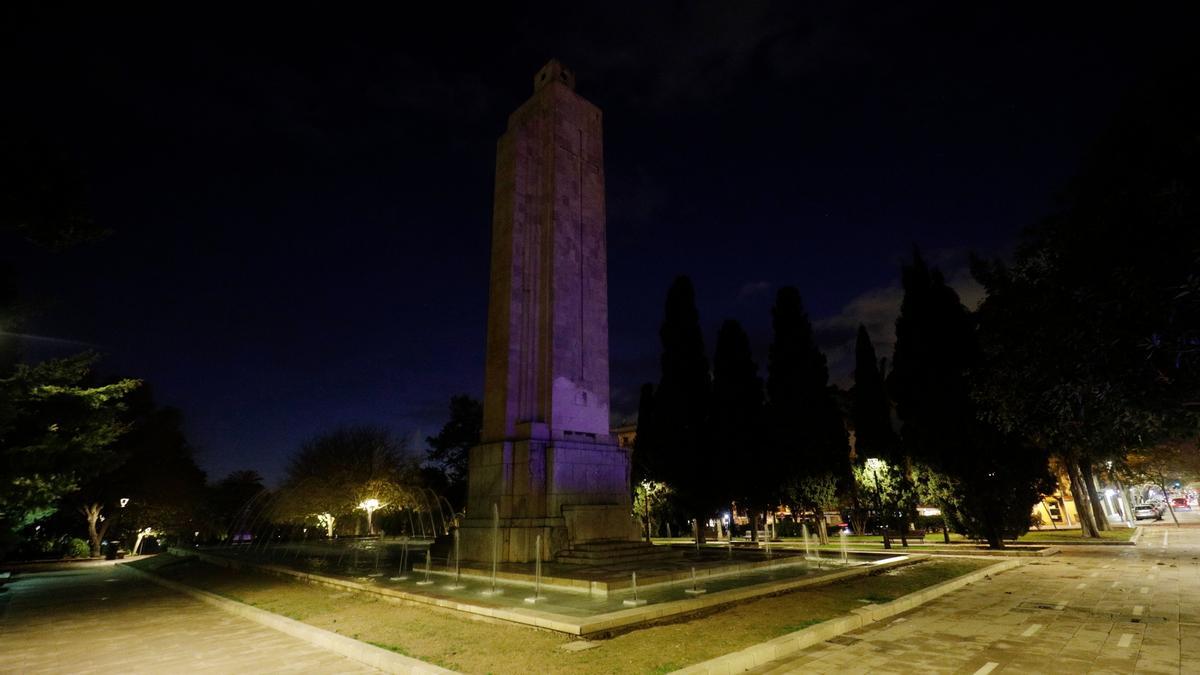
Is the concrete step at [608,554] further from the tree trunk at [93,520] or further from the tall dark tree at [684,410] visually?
the tree trunk at [93,520]

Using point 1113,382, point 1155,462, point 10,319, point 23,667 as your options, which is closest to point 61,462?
point 10,319

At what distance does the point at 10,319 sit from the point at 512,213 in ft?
47.5

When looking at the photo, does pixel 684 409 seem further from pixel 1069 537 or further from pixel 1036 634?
pixel 1036 634

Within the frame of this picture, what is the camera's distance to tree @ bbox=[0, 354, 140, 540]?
15.8m

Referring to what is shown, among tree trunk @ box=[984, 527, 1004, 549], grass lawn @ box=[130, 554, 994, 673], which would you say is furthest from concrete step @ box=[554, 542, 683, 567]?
tree trunk @ box=[984, 527, 1004, 549]

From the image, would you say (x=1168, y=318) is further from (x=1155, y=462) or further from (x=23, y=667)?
(x=1155, y=462)

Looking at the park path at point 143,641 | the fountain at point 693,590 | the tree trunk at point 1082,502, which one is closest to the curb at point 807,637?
the fountain at point 693,590

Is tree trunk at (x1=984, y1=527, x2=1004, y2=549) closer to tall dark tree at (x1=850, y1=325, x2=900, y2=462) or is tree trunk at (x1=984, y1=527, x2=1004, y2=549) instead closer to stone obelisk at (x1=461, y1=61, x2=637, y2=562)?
tall dark tree at (x1=850, y1=325, x2=900, y2=462)

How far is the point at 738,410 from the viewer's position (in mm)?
33125

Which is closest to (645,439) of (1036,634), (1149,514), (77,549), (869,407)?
(869,407)

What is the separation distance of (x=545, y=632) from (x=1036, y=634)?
731 centimetres

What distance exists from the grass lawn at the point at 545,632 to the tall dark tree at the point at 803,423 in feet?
57.0

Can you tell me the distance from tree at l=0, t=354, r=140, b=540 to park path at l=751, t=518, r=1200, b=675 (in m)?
20.8

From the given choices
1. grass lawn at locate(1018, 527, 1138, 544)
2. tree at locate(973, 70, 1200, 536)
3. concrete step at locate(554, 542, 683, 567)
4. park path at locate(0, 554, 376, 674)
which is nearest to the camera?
park path at locate(0, 554, 376, 674)
